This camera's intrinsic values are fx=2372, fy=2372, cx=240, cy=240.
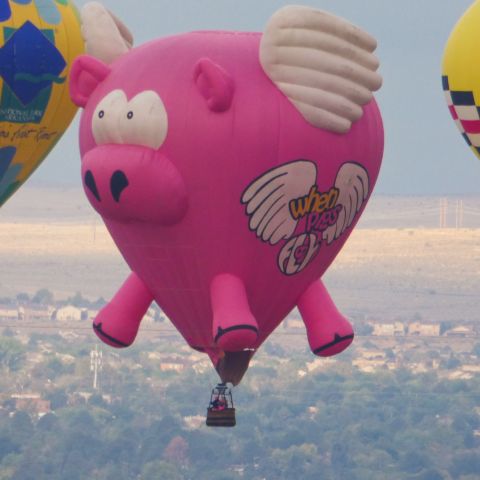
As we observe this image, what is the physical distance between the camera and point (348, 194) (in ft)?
56.7

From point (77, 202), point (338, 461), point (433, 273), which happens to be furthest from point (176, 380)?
point (77, 202)

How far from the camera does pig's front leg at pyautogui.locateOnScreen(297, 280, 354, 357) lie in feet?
58.0

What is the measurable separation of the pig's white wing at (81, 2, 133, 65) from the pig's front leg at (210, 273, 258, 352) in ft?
6.63

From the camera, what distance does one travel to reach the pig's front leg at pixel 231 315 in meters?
16.8

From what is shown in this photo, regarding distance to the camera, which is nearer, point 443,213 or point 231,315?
point 231,315

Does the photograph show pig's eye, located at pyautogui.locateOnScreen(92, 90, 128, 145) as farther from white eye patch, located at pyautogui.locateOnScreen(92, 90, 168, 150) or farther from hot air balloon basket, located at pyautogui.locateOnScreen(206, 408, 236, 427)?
hot air balloon basket, located at pyautogui.locateOnScreen(206, 408, 236, 427)

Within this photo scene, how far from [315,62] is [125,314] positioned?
8.46 feet

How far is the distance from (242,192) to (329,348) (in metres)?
1.66

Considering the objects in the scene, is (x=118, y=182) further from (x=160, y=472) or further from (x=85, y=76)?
(x=160, y=472)

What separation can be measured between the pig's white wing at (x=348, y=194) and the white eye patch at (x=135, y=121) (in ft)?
4.63

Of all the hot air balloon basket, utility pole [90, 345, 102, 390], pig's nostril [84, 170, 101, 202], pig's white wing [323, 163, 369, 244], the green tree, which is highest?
pig's nostril [84, 170, 101, 202]

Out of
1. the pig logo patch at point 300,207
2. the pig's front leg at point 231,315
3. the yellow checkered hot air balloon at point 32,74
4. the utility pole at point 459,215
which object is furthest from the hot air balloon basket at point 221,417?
Answer: the utility pole at point 459,215

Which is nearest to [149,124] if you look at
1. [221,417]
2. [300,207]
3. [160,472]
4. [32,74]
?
[300,207]

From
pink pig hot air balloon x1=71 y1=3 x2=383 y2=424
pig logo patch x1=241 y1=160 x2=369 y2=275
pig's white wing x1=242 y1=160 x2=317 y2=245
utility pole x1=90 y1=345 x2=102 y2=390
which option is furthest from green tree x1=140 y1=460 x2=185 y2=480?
pig's white wing x1=242 y1=160 x2=317 y2=245
